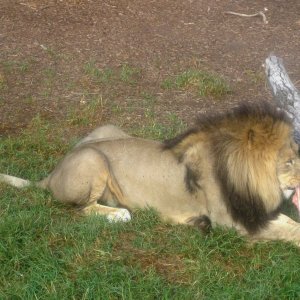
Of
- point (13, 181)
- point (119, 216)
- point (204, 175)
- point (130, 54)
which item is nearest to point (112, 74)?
point (130, 54)

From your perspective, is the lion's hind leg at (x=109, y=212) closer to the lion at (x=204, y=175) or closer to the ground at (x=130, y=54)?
the lion at (x=204, y=175)

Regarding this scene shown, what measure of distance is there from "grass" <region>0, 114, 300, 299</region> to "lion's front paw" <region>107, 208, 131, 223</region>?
0.15 feet

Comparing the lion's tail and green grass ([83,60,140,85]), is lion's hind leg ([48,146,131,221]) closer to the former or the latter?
the lion's tail

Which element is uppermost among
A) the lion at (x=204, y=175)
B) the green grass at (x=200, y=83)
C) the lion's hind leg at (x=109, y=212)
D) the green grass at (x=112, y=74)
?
the lion at (x=204, y=175)

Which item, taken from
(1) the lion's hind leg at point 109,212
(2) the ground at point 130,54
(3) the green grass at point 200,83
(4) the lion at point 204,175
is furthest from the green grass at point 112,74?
(1) the lion's hind leg at point 109,212

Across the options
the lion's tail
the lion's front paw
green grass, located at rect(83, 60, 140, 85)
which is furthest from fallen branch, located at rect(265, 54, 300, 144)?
green grass, located at rect(83, 60, 140, 85)

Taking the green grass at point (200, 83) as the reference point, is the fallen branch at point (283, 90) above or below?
above

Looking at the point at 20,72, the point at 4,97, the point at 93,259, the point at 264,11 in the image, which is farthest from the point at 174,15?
the point at 93,259

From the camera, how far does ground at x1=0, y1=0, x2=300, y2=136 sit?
20.9ft

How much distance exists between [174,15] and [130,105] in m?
3.13

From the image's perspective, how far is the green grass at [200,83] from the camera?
6648 mm

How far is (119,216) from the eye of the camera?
4152 mm

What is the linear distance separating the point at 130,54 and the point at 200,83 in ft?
4.19

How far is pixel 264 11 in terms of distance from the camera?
9.51m
